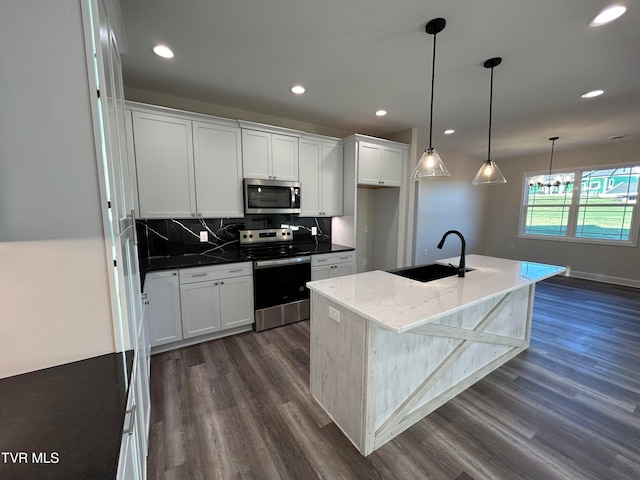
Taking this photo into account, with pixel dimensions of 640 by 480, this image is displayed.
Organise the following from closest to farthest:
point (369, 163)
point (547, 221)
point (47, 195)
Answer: point (47, 195) → point (369, 163) → point (547, 221)

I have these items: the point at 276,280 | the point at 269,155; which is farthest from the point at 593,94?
the point at 276,280

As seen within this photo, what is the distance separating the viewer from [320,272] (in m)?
3.50

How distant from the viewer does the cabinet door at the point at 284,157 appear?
3408 mm

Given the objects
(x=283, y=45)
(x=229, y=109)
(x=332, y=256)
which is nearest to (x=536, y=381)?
(x=332, y=256)

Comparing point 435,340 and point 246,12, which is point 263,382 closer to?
point 435,340

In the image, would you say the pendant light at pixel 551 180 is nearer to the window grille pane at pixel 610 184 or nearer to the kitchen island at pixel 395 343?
the window grille pane at pixel 610 184

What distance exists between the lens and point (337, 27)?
188 centimetres

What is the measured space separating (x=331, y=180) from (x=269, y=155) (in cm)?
101

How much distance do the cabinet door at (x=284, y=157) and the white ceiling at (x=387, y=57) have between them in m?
0.40

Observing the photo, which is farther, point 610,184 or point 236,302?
point 610,184

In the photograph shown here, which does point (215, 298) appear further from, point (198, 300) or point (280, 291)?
point (280, 291)

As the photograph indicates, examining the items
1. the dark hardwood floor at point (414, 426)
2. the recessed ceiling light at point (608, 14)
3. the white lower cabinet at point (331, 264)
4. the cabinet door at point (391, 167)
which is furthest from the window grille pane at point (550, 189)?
the white lower cabinet at point (331, 264)

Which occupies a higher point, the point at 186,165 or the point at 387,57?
the point at 387,57

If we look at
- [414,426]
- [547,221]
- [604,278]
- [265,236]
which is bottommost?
[414,426]
